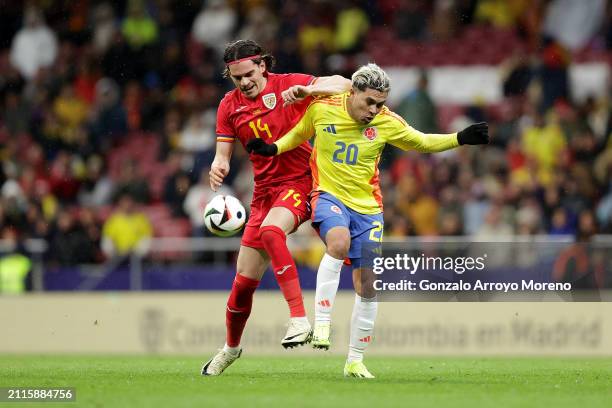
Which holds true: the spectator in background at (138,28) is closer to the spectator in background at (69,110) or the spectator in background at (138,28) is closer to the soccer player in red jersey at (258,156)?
the spectator in background at (69,110)

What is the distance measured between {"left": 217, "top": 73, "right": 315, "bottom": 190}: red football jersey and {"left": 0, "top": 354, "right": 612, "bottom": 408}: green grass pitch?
1613 millimetres

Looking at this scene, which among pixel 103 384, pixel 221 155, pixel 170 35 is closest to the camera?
pixel 103 384

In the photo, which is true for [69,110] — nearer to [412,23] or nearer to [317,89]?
[412,23]

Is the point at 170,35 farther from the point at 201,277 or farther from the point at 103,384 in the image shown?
the point at 103,384

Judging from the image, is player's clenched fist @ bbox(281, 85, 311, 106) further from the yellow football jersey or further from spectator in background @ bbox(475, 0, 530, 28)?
spectator in background @ bbox(475, 0, 530, 28)

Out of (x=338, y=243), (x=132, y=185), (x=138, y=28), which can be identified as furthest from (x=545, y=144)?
(x=338, y=243)

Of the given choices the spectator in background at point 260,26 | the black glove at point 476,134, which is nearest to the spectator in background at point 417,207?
the spectator in background at point 260,26

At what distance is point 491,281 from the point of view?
40.4ft

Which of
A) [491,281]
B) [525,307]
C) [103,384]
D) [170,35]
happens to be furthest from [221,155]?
[170,35]

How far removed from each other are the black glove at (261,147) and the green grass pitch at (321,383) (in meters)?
1.70

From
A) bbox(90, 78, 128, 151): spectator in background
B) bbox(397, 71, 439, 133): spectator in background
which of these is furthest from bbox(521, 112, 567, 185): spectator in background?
bbox(90, 78, 128, 151): spectator in background

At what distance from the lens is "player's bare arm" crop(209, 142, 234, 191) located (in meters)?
9.59

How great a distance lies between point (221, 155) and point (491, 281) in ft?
12.1

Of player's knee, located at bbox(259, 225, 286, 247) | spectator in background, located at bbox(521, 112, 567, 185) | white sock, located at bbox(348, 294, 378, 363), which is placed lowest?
white sock, located at bbox(348, 294, 378, 363)
